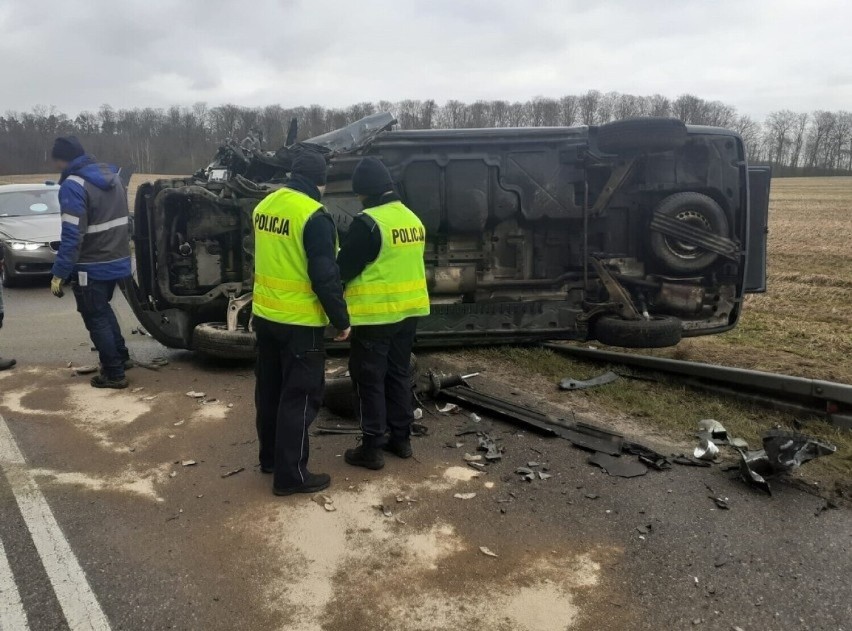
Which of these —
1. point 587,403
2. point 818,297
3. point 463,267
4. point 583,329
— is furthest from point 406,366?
point 818,297

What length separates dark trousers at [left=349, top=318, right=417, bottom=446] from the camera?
12.8ft

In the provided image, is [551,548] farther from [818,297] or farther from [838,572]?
[818,297]

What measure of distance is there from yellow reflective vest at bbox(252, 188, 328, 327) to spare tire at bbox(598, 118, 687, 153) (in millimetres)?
3300

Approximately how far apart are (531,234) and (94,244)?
3.69 metres

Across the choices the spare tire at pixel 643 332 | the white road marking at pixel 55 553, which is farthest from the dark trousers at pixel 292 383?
the spare tire at pixel 643 332

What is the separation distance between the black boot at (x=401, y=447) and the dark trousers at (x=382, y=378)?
0.02m

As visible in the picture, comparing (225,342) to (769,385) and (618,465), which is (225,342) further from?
(769,385)

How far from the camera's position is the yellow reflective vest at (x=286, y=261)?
3.39 metres

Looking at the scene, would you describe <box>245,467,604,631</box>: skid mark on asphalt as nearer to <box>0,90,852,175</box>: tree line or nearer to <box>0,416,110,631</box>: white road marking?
<box>0,416,110,631</box>: white road marking

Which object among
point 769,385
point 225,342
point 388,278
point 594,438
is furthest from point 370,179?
point 769,385

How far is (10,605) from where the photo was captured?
264 centimetres

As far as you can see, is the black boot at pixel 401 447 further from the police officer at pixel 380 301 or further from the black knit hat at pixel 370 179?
the black knit hat at pixel 370 179

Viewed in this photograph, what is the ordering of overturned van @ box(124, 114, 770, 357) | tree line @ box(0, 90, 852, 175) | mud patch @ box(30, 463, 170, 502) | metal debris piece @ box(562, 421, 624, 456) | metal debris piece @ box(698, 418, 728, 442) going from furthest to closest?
tree line @ box(0, 90, 852, 175)
overturned van @ box(124, 114, 770, 357)
metal debris piece @ box(698, 418, 728, 442)
metal debris piece @ box(562, 421, 624, 456)
mud patch @ box(30, 463, 170, 502)

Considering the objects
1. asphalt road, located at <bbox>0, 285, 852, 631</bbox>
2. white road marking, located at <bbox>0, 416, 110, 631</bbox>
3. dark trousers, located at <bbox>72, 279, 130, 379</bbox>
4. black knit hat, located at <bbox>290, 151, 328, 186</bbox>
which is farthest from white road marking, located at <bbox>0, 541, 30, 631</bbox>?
dark trousers, located at <bbox>72, 279, 130, 379</bbox>
